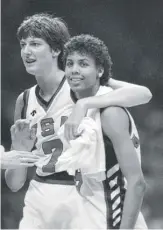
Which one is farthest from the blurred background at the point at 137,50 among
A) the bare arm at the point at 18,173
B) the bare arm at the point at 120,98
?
the bare arm at the point at 120,98

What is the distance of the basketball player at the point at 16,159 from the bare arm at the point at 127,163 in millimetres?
363

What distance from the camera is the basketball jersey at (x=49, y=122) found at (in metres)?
1.52

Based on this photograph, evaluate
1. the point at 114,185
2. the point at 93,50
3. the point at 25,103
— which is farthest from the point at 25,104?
the point at 114,185

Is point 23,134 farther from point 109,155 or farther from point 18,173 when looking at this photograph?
point 109,155

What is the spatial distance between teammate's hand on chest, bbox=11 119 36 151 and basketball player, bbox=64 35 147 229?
7.9 inches

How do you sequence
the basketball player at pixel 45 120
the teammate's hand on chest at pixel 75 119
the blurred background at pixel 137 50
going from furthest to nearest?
1. the blurred background at pixel 137 50
2. the basketball player at pixel 45 120
3. the teammate's hand on chest at pixel 75 119

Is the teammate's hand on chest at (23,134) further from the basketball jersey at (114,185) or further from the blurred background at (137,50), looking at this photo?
the basketball jersey at (114,185)

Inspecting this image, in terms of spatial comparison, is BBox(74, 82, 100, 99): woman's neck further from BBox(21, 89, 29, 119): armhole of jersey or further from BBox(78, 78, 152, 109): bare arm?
BBox(21, 89, 29, 119): armhole of jersey

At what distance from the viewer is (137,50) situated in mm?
1643

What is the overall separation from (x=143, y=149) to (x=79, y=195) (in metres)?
0.32

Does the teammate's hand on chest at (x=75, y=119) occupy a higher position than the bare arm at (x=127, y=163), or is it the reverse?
the teammate's hand on chest at (x=75, y=119)

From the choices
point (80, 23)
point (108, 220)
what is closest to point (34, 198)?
point (108, 220)

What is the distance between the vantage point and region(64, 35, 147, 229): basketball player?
128cm

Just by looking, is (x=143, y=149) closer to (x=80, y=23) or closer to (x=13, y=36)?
(x=80, y=23)
